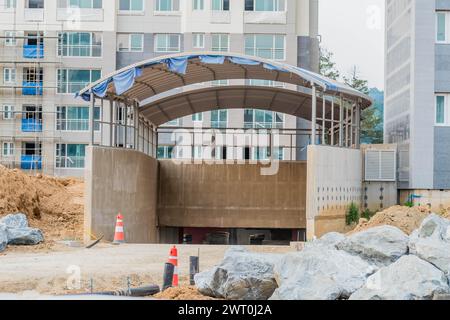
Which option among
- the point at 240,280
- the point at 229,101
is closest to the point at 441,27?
the point at 229,101

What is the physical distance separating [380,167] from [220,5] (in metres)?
23.9

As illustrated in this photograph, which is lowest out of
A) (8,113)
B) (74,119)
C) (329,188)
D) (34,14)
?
(329,188)

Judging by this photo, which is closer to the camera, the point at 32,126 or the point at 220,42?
the point at 220,42

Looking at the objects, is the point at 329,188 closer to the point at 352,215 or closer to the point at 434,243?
the point at 352,215

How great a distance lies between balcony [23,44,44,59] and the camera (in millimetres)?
51625

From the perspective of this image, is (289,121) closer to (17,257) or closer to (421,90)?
(421,90)

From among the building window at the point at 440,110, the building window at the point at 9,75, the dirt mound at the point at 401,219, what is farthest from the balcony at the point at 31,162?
the dirt mound at the point at 401,219

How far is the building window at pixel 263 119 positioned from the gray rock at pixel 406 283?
129 ft

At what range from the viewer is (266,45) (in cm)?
4956

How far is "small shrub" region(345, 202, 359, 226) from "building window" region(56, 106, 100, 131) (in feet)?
93.1

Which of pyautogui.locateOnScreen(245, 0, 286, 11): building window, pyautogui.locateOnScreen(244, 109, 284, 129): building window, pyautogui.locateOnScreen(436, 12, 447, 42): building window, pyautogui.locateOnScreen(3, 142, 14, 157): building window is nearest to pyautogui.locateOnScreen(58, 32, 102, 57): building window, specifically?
pyautogui.locateOnScreen(3, 142, 14, 157): building window

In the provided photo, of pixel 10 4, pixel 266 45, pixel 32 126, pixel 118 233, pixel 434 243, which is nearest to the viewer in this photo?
pixel 434 243

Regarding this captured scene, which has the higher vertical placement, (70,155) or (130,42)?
(130,42)

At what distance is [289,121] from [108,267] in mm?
35526
